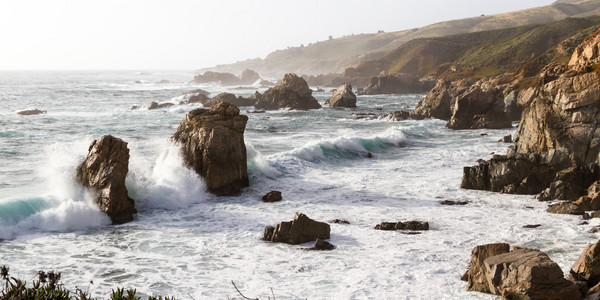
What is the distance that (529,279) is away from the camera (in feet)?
32.5

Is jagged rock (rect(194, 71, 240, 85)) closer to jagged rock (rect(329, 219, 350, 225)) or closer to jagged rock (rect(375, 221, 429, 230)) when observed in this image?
jagged rock (rect(329, 219, 350, 225))

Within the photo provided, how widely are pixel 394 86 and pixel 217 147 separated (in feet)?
279

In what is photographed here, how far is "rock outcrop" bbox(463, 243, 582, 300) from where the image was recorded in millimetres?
9828

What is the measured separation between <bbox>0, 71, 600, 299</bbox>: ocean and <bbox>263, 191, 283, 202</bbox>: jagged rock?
414 millimetres

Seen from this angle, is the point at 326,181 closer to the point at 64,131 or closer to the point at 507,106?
the point at 64,131

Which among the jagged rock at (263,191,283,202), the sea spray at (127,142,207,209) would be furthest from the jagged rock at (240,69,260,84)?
the jagged rock at (263,191,283,202)

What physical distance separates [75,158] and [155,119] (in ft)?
117

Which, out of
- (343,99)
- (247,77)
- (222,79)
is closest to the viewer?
(343,99)

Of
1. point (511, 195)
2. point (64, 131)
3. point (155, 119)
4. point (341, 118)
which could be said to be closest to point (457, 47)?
point (341, 118)

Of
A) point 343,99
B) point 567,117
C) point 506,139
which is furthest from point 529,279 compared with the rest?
point 343,99

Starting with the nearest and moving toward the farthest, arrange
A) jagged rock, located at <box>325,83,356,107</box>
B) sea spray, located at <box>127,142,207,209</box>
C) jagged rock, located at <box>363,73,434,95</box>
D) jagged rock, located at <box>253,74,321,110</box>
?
sea spray, located at <box>127,142,207,209</box> < jagged rock, located at <box>253,74,321,110</box> < jagged rock, located at <box>325,83,356,107</box> < jagged rock, located at <box>363,73,434,95</box>

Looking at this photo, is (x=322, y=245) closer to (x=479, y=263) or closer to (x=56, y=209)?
(x=479, y=263)

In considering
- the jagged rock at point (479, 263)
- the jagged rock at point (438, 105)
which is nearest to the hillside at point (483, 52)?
the jagged rock at point (438, 105)

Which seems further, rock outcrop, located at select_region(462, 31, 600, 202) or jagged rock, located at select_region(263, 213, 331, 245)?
rock outcrop, located at select_region(462, 31, 600, 202)
